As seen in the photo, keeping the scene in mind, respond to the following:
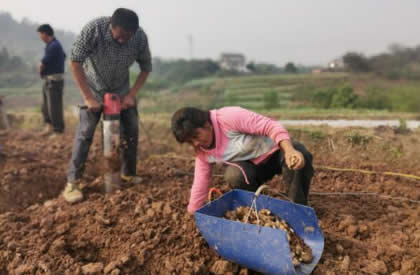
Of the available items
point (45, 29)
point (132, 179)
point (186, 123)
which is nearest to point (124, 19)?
point (186, 123)

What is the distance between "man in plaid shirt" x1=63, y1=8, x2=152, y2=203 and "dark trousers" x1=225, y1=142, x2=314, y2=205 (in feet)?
4.52

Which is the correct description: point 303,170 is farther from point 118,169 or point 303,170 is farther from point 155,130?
point 155,130

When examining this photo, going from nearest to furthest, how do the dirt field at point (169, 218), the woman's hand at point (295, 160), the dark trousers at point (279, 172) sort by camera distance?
the woman's hand at point (295, 160) < the dirt field at point (169, 218) < the dark trousers at point (279, 172)

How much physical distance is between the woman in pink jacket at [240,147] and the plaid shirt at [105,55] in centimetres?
130

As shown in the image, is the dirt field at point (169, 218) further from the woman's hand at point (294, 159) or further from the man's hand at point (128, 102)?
the man's hand at point (128, 102)

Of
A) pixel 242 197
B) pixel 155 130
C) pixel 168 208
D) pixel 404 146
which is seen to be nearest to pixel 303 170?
pixel 242 197

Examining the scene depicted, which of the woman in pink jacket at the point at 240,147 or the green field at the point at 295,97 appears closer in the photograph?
the woman in pink jacket at the point at 240,147

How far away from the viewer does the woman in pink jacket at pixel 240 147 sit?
2371mm

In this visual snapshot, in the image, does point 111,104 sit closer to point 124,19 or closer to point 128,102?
point 128,102

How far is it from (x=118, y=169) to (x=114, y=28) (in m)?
1.24

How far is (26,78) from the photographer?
60.8 feet

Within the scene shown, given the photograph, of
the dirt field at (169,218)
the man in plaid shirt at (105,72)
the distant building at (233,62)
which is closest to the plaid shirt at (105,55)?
the man in plaid shirt at (105,72)

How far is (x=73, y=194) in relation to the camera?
334 cm

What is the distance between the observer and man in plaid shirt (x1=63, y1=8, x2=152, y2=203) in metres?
3.18
